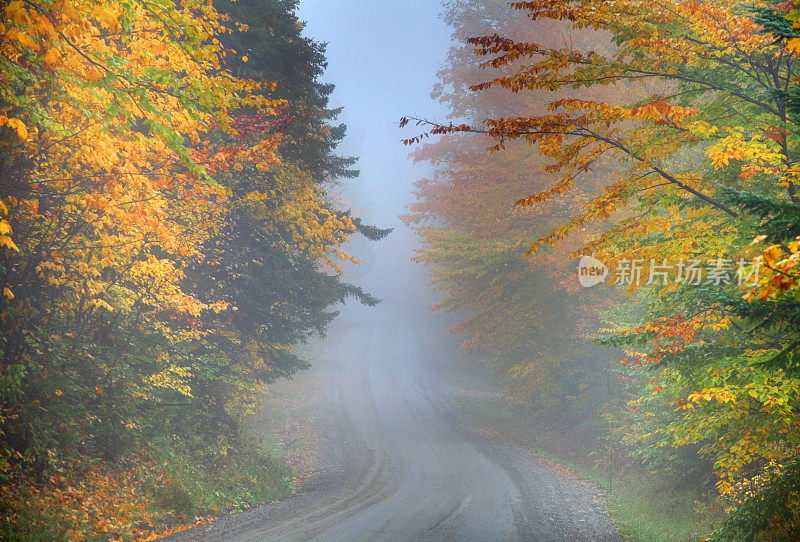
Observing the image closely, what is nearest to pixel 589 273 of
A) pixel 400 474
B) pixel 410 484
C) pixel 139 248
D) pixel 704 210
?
pixel 704 210

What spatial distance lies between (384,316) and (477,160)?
3744 cm

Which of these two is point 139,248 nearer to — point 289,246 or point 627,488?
point 289,246

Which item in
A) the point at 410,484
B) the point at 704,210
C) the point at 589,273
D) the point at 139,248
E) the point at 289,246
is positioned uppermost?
the point at 289,246

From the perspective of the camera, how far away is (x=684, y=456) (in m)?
12.1

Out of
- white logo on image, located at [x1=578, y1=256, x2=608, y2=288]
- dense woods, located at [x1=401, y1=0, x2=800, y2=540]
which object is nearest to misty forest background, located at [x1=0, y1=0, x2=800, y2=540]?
dense woods, located at [x1=401, y1=0, x2=800, y2=540]

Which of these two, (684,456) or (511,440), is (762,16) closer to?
(684,456)

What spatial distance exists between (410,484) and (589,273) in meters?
8.41

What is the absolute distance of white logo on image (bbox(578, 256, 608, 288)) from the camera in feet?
51.6

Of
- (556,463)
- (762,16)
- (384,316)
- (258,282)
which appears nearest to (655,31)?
(762,16)

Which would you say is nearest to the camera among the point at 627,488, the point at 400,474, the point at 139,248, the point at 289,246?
the point at 139,248

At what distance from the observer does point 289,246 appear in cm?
1652

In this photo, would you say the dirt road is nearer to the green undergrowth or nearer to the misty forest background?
the green undergrowth

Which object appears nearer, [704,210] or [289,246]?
[704,210]

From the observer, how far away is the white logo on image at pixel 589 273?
51.6 feet
